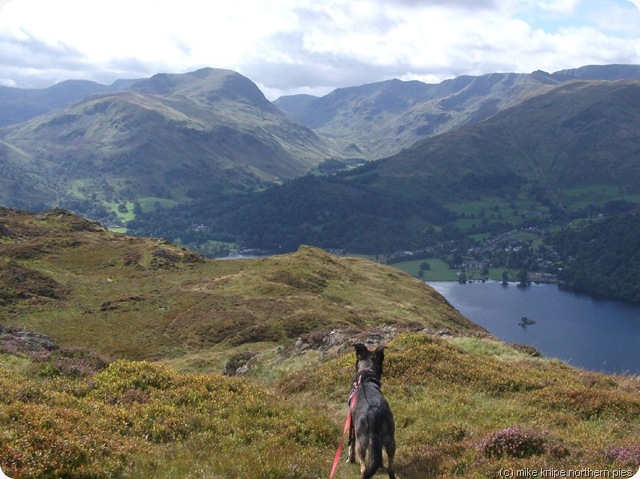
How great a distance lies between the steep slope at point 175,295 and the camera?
183ft

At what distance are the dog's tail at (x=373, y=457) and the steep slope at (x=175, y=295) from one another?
3198 centimetres

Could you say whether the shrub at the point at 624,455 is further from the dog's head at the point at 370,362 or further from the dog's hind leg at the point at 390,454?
the dog's head at the point at 370,362

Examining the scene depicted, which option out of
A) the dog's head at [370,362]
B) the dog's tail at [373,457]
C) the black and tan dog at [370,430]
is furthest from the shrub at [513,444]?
the dog's tail at [373,457]

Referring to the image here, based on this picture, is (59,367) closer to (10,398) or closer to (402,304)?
(10,398)

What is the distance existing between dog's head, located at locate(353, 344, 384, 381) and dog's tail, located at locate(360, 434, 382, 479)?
2533mm

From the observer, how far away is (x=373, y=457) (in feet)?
36.5

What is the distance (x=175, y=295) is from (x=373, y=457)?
63.5 metres

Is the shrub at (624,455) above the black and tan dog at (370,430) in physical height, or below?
below

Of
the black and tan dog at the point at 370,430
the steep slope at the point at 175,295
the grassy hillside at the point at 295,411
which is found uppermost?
the black and tan dog at the point at 370,430

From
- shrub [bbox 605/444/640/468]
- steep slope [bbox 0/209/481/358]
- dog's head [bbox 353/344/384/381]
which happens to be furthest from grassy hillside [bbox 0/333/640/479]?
steep slope [bbox 0/209/481/358]

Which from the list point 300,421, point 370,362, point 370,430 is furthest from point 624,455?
point 300,421

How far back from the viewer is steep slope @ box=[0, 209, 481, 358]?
55688mm

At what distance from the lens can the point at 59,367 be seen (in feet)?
69.4

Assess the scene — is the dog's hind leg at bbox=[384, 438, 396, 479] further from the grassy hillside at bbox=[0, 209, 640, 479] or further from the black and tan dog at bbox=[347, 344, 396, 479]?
the grassy hillside at bbox=[0, 209, 640, 479]
